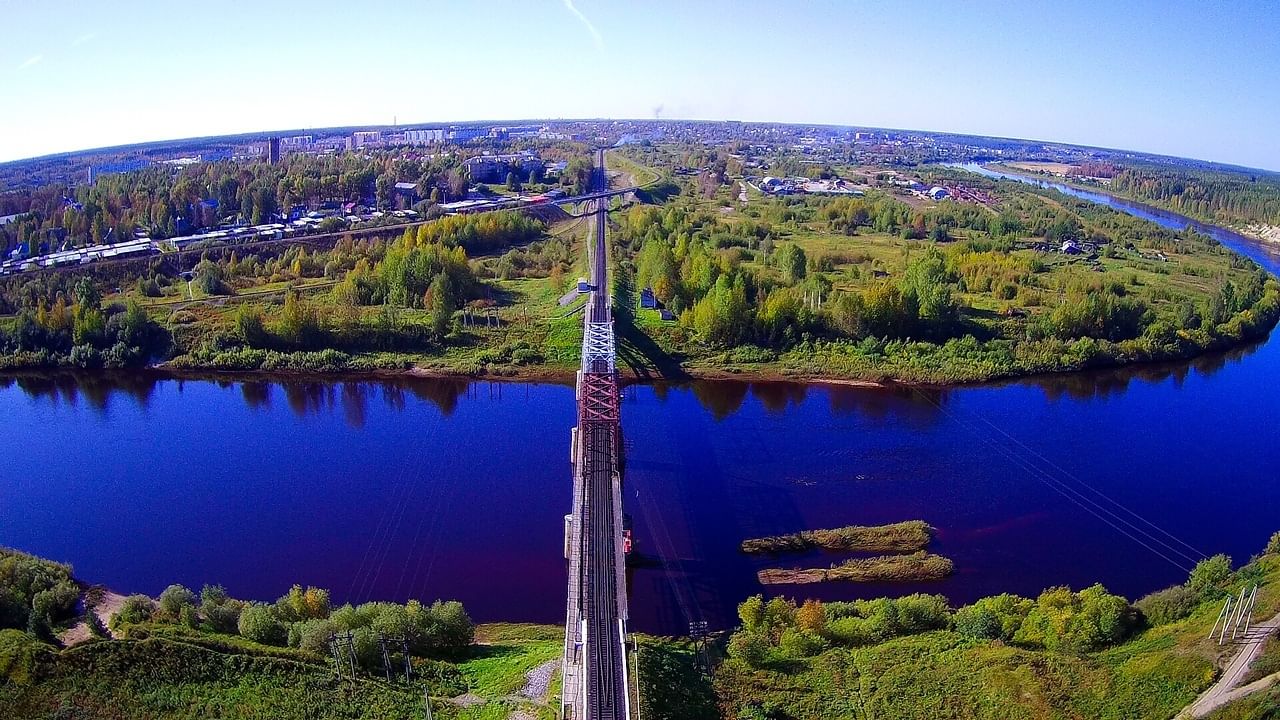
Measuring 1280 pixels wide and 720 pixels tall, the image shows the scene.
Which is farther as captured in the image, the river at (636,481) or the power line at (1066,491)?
the power line at (1066,491)

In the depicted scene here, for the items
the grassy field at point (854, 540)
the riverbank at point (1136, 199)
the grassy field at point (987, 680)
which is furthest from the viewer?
the riverbank at point (1136, 199)

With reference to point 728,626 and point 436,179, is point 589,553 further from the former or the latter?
point 436,179

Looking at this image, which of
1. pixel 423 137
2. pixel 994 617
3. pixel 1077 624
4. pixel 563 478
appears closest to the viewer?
pixel 1077 624

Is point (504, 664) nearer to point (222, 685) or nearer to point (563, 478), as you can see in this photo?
point (222, 685)

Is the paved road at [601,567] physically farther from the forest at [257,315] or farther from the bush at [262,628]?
the forest at [257,315]

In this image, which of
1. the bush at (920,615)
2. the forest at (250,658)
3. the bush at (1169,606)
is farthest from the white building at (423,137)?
the bush at (1169,606)

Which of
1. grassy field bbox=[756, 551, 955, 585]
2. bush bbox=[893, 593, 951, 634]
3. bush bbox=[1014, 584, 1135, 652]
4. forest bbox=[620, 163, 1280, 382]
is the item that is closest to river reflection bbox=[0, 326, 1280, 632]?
grassy field bbox=[756, 551, 955, 585]

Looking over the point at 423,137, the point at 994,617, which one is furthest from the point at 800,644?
the point at 423,137
